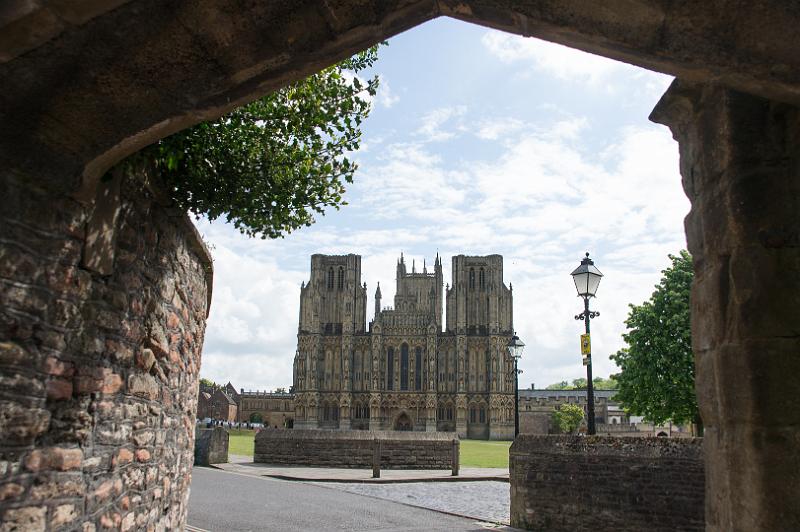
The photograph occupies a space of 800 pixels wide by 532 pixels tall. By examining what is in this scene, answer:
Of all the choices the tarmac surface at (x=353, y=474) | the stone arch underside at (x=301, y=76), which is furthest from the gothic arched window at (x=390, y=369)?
the stone arch underside at (x=301, y=76)

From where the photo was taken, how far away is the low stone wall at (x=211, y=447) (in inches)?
1062

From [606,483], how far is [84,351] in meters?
9.98

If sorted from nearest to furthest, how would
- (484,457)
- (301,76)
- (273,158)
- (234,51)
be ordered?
(234,51)
(301,76)
(273,158)
(484,457)

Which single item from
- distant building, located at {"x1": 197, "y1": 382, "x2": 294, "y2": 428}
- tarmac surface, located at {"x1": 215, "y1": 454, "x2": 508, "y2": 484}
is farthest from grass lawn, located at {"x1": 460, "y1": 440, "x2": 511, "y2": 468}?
distant building, located at {"x1": 197, "y1": 382, "x2": 294, "y2": 428}

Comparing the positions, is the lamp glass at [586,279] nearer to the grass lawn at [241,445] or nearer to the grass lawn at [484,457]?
the grass lawn at [484,457]

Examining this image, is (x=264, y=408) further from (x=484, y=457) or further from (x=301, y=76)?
(x=301, y=76)

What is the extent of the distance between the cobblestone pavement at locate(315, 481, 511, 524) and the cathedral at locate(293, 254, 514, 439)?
64.3 metres

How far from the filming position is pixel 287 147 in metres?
6.22

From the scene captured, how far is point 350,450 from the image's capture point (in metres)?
28.9

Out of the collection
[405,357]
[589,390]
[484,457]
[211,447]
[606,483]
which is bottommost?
→ [484,457]

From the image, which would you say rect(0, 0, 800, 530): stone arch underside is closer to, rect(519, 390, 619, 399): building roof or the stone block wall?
the stone block wall

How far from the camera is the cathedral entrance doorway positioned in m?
85.8

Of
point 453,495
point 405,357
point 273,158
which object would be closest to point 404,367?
point 405,357

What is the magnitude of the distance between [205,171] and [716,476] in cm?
436
